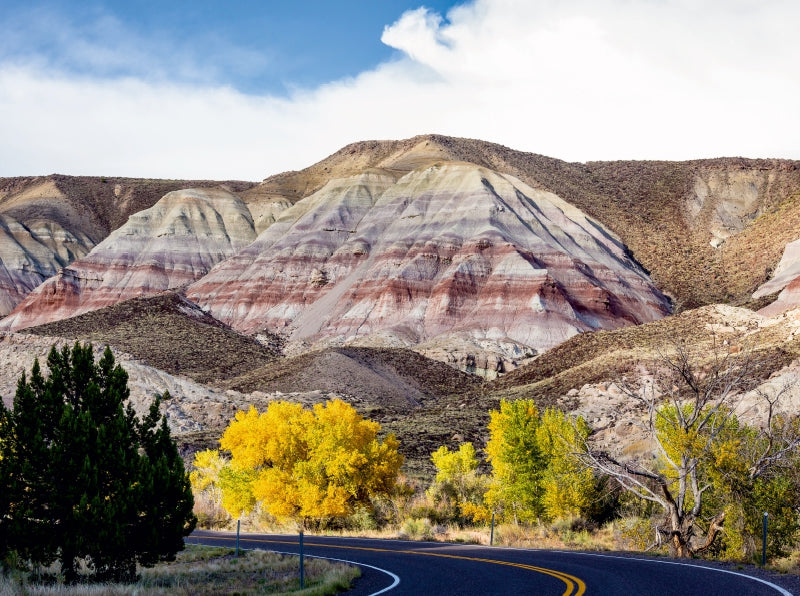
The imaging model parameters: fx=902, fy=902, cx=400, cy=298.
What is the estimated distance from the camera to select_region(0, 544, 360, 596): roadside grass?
16.5 metres

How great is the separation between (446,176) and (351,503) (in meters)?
102

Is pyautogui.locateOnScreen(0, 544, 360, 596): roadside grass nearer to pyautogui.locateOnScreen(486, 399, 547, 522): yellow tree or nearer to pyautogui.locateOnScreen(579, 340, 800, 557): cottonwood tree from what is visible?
pyautogui.locateOnScreen(579, 340, 800, 557): cottonwood tree

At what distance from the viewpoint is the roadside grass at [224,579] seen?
16500 mm

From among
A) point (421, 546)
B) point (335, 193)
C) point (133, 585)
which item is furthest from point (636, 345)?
point (335, 193)

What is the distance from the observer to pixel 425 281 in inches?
4321

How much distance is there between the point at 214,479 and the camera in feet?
133

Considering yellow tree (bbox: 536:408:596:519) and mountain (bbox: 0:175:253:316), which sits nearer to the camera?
yellow tree (bbox: 536:408:596:519)

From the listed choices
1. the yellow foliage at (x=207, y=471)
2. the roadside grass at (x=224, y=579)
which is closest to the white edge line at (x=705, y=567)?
the roadside grass at (x=224, y=579)

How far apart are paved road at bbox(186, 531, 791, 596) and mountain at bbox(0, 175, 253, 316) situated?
5188 inches

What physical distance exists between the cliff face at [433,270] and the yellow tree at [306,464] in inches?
2496

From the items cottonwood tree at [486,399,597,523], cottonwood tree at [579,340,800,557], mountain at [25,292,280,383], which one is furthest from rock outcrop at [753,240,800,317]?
cottonwood tree at [579,340,800,557]

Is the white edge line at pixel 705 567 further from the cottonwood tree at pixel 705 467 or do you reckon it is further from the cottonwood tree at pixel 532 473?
the cottonwood tree at pixel 532 473

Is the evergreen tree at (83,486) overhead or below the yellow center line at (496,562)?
overhead

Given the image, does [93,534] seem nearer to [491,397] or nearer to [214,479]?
[214,479]
